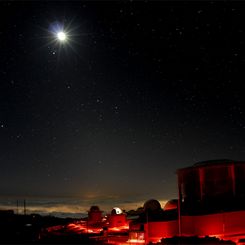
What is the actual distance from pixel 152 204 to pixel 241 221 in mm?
7572

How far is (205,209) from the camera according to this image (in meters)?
24.7

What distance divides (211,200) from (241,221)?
2409 mm

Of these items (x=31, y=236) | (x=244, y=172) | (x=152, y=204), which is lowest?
(x=31, y=236)

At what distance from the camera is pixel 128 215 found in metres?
34.0

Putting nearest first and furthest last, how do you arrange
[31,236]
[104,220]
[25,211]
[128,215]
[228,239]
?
[228,239] < [31,236] < [128,215] < [104,220] < [25,211]

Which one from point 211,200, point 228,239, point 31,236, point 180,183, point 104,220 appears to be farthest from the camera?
point 104,220

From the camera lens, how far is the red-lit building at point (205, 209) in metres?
23.9

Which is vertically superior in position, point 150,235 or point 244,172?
point 244,172

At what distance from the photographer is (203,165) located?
2711 centimetres

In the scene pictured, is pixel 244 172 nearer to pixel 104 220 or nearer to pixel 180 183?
pixel 180 183

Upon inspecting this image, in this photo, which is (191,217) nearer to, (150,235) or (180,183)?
(150,235)

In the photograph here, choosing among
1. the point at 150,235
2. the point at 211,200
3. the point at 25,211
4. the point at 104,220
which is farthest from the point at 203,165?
the point at 25,211

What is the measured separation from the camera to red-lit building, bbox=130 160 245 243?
23.9 metres

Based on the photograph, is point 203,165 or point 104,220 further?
point 104,220
